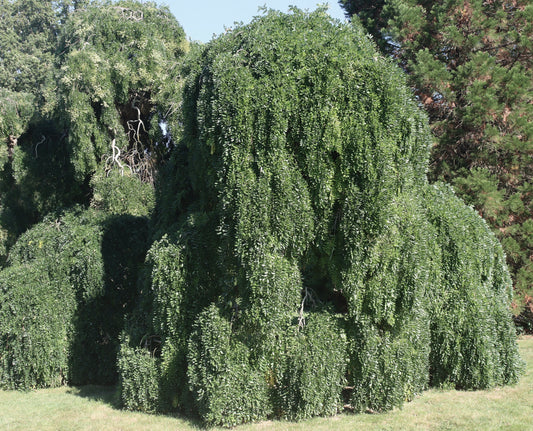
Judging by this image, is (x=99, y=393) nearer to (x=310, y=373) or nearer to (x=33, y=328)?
(x=33, y=328)

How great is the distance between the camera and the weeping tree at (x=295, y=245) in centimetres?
628

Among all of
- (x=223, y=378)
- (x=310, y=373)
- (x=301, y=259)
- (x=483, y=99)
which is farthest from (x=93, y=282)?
(x=483, y=99)

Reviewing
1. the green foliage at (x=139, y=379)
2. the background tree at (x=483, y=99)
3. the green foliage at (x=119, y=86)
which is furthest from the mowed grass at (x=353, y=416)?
the green foliage at (x=119, y=86)

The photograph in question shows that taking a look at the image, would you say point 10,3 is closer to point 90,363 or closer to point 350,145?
point 90,363

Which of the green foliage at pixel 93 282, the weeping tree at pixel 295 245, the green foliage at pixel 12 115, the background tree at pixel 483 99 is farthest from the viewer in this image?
the background tree at pixel 483 99

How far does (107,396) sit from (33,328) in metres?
1.71

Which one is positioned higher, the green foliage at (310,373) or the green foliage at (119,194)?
the green foliage at (119,194)

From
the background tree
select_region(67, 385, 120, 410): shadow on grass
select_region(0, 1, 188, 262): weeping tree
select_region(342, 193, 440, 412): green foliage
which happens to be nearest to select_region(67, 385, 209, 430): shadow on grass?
select_region(67, 385, 120, 410): shadow on grass

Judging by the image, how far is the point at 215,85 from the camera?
6512 millimetres

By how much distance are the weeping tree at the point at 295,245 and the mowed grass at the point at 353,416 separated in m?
0.24

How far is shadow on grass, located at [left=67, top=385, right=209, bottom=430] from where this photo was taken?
6.48 m

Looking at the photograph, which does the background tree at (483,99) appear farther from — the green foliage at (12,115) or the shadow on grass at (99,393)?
the green foliage at (12,115)

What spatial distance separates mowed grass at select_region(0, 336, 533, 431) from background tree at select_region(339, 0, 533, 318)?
14.8ft

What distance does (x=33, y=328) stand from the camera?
838 cm
